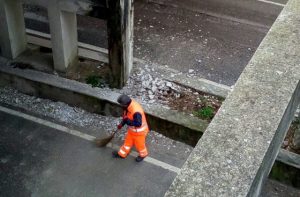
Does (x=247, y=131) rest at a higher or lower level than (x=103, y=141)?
higher

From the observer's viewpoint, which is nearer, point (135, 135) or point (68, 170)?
point (135, 135)

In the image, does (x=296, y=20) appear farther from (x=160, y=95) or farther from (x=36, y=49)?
(x=36, y=49)

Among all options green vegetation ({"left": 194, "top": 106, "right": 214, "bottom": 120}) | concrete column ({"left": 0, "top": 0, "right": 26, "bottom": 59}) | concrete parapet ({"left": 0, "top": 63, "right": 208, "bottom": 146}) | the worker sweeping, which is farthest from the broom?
concrete column ({"left": 0, "top": 0, "right": 26, "bottom": 59})

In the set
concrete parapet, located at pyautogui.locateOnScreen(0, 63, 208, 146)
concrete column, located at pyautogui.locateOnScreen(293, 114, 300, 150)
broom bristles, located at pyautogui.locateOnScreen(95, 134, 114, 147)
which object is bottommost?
broom bristles, located at pyautogui.locateOnScreen(95, 134, 114, 147)

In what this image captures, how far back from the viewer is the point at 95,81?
880 cm

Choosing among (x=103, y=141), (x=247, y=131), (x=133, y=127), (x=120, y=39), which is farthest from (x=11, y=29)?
(x=247, y=131)

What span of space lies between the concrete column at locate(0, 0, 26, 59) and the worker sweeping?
3.29 meters

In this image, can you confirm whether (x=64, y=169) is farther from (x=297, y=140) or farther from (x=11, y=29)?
(x=297, y=140)

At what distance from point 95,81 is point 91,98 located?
0.46 metres

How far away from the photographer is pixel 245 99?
3734mm

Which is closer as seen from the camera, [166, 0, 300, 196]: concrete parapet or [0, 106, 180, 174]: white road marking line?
[166, 0, 300, 196]: concrete parapet

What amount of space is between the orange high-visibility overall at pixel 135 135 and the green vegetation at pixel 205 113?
1309mm

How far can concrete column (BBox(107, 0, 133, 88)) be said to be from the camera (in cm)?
773

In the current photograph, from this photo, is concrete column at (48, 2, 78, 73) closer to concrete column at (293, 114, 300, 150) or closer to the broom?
the broom
